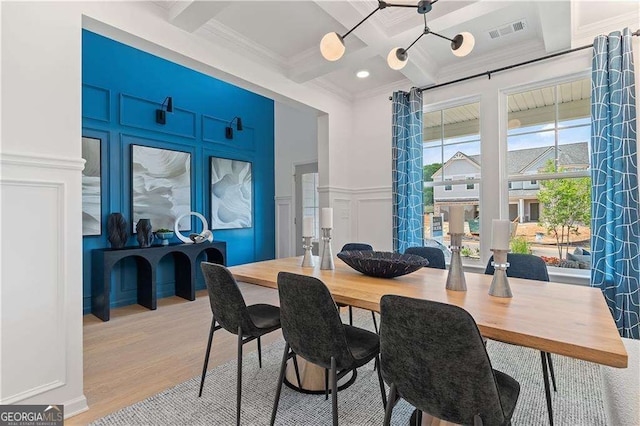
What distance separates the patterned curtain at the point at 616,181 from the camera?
2.47 meters

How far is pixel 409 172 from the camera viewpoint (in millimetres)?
3719

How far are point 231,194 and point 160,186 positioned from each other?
114 cm

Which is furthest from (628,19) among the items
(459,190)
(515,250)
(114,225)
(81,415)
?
(114,225)

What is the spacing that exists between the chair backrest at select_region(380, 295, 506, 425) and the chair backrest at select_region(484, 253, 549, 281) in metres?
1.38

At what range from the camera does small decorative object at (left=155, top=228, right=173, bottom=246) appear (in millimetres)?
4023

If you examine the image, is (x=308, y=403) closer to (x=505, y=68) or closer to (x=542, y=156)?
(x=542, y=156)

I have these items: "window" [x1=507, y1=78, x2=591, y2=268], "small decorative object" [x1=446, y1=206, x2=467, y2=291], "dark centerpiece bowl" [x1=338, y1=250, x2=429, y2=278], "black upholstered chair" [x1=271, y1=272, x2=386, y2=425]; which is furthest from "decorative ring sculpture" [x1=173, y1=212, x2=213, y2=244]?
"window" [x1=507, y1=78, x2=591, y2=268]

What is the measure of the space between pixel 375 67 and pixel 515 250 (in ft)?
8.23

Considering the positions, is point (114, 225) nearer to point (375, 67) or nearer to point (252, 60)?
point (252, 60)

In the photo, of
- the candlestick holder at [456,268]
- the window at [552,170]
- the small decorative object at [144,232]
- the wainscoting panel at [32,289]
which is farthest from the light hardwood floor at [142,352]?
the window at [552,170]

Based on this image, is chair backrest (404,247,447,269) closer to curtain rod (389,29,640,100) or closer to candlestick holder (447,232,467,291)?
candlestick holder (447,232,467,291)

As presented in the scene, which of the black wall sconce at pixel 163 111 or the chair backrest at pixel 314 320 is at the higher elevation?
the black wall sconce at pixel 163 111

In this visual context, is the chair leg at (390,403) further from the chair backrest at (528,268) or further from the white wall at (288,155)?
the white wall at (288,155)

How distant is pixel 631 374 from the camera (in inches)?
65.4
